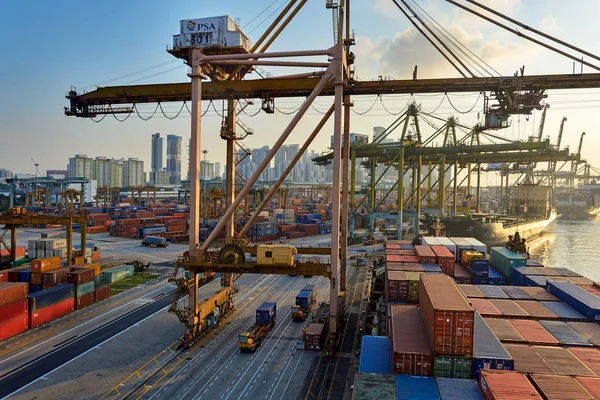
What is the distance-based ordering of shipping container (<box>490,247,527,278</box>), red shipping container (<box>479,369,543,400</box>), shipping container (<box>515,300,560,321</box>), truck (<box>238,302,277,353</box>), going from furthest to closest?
1. shipping container (<box>490,247,527,278</box>)
2. truck (<box>238,302,277,353</box>)
3. shipping container (<box>515,300,560,321</box>)
4. red shipping container (<box>479,369,543,400</box>)

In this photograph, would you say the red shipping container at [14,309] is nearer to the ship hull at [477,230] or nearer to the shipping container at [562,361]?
the shipping container at [562,361]

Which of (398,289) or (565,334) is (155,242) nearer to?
(398,289)

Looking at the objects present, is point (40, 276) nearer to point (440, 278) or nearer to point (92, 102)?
point (92, 102)

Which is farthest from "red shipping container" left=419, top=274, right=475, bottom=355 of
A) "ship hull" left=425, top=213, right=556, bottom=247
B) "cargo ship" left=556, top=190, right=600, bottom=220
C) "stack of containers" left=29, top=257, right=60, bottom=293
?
"cargo ship" left=556, top=190, right=600, bottom=220

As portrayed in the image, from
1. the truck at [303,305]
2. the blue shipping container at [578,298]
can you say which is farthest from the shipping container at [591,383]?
the truck at [303,305]

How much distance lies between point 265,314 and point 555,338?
19008 mm

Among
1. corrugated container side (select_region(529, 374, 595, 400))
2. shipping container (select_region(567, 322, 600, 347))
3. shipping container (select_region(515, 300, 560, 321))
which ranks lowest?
shipping container (select_region(567, 322, 600, 347))

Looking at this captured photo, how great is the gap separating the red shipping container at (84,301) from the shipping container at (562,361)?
35252 mm

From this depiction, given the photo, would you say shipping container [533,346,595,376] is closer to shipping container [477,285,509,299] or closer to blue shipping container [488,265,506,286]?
shipping container [477,285,509,299]

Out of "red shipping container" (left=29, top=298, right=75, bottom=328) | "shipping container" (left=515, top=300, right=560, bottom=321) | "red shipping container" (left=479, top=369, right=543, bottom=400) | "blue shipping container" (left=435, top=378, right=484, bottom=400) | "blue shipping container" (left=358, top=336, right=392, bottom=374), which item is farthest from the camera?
"red shipping container" (left=29, top=298, right=75, bottom=328)

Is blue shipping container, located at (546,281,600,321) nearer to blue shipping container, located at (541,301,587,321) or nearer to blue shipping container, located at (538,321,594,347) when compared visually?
blue shipping container, located at (541,301,587,321)

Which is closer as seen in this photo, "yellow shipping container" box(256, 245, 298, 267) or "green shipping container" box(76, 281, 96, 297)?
"yellow shipping container" box(256, 245, 298, 267)

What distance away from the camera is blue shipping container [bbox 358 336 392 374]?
56.2ft

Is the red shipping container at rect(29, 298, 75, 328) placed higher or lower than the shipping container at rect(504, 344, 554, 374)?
lower
